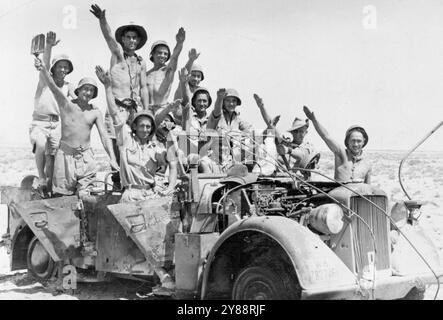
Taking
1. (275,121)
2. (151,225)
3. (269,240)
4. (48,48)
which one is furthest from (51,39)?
(269,240)

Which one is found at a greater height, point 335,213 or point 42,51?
point 42,51

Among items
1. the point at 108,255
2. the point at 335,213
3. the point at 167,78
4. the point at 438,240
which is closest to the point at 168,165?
the point at 108,255

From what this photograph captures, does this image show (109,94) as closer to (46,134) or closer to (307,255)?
(46,134)

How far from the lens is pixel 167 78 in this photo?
924cm

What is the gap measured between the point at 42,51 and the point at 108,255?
3126 millimetres

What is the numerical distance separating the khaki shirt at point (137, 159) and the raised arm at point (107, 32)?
192 centimetres

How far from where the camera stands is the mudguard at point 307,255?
15.4ft

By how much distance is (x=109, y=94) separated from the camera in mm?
8062

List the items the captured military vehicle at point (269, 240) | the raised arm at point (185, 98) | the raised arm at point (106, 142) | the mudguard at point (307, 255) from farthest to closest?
the raised arm at point (185, 98) < the raised arm at point (106, 142) < the captured military vehicle at point (269, 240) < the mudguard at point (307, 255)

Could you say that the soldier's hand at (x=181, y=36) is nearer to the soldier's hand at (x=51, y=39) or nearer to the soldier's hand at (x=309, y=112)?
the soldier's hand at (x=51, y=39)

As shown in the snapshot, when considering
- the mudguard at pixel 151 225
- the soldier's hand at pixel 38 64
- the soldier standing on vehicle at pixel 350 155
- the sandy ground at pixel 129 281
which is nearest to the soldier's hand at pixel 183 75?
the soldier's hand at pixel 38 64
